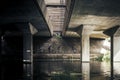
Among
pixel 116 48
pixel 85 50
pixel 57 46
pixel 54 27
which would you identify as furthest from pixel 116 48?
pixel 57 46

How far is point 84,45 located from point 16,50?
711 inches

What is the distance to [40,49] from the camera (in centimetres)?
4841

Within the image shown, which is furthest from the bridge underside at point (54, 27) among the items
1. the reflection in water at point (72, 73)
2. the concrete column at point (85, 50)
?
the reflection in water at point (72, 73)

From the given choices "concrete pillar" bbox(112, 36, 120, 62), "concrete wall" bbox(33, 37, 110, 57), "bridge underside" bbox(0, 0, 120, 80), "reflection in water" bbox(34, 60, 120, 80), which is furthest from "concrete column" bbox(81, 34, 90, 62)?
"concrete wall" bbox(33, 37, 110, 57)

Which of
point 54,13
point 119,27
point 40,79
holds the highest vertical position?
point 54,13

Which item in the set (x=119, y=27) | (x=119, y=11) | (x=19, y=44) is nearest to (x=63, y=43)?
(x=19, y=44)

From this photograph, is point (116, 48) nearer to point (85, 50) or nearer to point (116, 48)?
point (116, 48)

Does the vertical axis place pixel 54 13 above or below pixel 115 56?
above

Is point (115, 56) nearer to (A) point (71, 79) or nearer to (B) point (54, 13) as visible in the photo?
(B) point (54, 13)

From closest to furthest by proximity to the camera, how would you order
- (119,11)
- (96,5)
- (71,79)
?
1. (71,79)
2. (96,5)
3. (119,11)

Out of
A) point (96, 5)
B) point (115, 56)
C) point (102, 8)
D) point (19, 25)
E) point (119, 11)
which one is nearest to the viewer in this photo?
point (96, 5)

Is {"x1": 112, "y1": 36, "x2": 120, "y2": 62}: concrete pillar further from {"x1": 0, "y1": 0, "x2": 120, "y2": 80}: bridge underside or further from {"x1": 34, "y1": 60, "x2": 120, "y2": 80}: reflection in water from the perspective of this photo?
{"x1": 34, "y1": 60, "x2": 120, "y2": 80}: reflection in water

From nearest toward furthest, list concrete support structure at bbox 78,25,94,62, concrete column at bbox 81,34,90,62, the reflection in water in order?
the reflection in water → concrete support structure at bbox 78,25,94,62 → concrete column at bbox 81,34,90,62

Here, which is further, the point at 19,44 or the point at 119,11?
the point at 19,44
